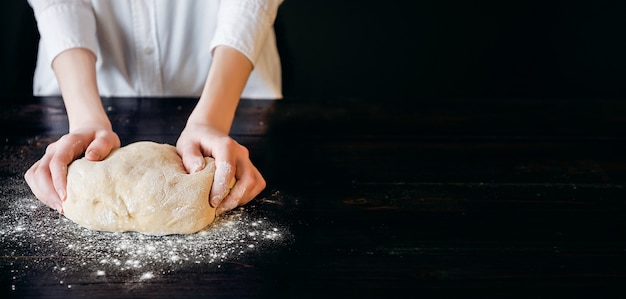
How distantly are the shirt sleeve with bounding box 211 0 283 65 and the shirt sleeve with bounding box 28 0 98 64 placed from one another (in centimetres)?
28

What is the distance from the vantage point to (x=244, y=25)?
1.37 meters

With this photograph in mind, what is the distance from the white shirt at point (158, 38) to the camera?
1366mm

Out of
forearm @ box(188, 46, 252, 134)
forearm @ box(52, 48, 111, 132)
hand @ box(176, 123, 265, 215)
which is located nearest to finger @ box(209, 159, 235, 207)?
hand @ box(176, 123, 265, 215)

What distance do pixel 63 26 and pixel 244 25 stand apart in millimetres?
389

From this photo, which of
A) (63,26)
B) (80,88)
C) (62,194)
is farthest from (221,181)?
(63,26)

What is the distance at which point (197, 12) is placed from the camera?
156 cm

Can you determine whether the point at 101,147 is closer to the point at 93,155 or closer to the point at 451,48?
the point at 93,155

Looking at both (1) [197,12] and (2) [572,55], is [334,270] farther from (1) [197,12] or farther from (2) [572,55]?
(2) [572,55]

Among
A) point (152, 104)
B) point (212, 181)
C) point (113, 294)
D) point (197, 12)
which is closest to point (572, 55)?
point (197, 12)

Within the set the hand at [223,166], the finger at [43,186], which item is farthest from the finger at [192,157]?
the finger at [43,186]

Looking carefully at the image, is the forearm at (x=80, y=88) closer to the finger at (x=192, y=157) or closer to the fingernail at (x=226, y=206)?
the finger at (x=192, y=157)

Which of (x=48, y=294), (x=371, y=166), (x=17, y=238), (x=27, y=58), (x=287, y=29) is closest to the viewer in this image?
(x=48, y=294)

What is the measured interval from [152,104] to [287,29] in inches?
36.4

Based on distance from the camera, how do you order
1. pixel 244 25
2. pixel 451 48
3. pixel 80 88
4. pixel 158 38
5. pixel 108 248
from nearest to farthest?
pixel 108 248, pixel 80 88, pixel 244 25, pixel 158 38, pixel 451 48
